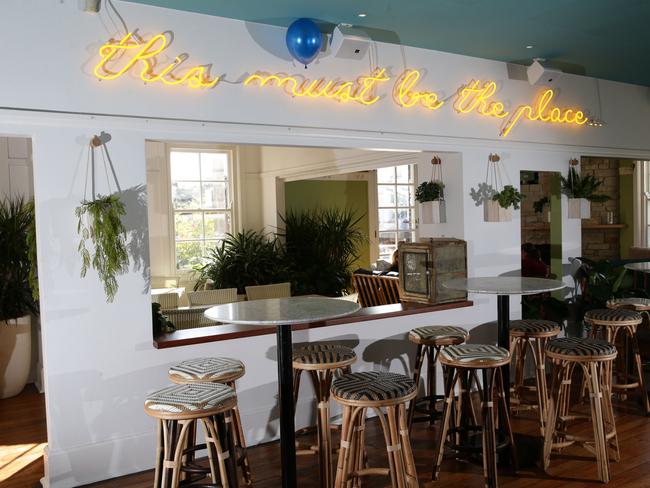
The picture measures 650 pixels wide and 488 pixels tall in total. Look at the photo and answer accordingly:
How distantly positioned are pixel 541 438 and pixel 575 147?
290 cm

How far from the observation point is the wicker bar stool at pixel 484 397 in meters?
3.23

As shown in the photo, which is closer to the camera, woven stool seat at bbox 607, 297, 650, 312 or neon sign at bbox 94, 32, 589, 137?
neon sign at bbox 94, 32, 589, 137

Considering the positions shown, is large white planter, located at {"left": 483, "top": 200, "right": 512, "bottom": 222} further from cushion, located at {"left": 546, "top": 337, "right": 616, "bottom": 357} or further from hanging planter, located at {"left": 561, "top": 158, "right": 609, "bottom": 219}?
cushion, located at {"left": 546, "top": 337, "right": 616, "bottom": 357}

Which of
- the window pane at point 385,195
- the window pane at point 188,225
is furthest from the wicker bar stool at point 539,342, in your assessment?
the window pane at point 188,225

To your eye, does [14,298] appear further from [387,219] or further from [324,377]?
[387,219]

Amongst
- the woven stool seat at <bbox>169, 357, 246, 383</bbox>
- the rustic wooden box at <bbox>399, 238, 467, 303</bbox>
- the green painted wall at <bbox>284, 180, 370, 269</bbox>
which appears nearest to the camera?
the woven stool seat at <bbox>169, 357, 246, 383</bbox>

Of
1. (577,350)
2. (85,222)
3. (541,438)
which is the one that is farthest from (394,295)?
(85,222)

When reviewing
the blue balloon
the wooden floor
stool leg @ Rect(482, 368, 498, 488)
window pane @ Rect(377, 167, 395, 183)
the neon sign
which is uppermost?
the blue balloon

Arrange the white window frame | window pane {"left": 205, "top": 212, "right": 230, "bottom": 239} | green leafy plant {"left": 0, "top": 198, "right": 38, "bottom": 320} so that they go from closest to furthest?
green leafy plant {"left": 0, "top": 198, "right": 38, "bottom": 320}
the white window frame
window pane {"left": 205, "top": 212, "right": 230, "bottom": 239}

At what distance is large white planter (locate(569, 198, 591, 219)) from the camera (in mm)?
5633

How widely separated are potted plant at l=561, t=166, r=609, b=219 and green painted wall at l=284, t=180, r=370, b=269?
4151mm

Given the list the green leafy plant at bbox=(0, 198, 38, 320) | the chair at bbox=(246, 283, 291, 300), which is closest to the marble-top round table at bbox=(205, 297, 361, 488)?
the green leafy plant at bbox=(0, 198, 38, 320)

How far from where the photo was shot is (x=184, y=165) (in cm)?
875

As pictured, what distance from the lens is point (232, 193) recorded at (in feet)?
29.8
